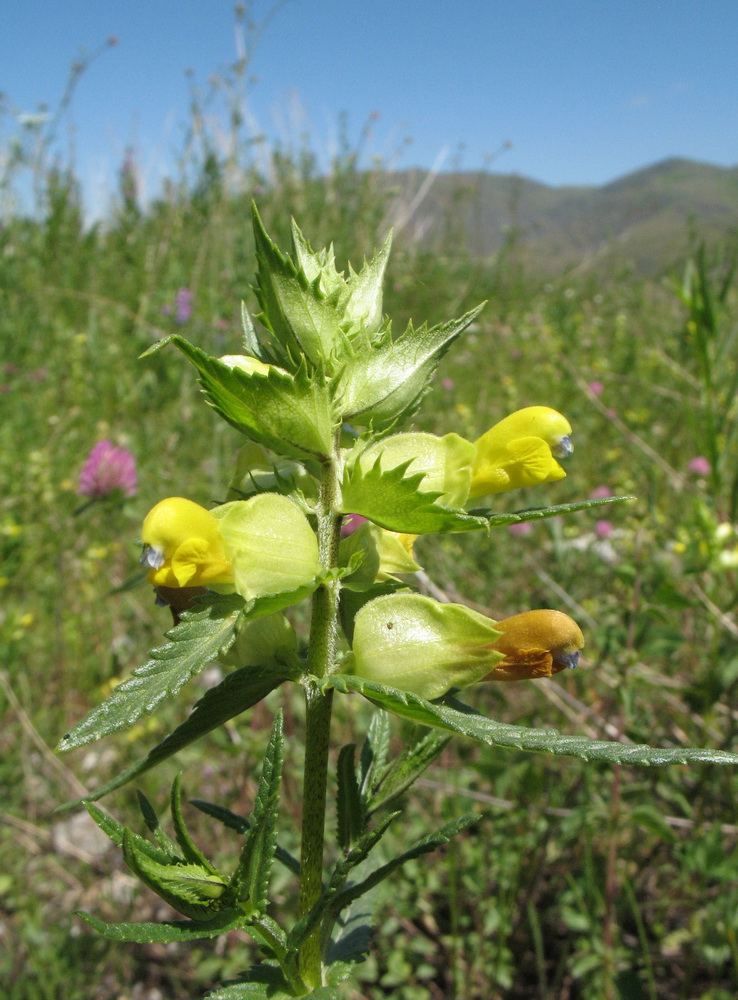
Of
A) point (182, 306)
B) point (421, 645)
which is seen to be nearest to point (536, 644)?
point (421, 645)

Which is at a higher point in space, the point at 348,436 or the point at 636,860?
the point at 348,436

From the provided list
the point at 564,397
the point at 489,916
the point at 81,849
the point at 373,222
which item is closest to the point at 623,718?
the point at 489,916

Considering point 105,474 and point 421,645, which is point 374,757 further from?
point 105,474

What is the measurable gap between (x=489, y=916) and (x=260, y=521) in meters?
1.68

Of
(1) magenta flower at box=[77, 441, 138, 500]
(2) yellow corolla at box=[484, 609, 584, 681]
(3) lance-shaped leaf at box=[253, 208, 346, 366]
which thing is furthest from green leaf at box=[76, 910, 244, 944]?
(1) magenta flower at box=[77, 441, 138, 500]

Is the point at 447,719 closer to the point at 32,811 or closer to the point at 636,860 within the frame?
the point at 636,860

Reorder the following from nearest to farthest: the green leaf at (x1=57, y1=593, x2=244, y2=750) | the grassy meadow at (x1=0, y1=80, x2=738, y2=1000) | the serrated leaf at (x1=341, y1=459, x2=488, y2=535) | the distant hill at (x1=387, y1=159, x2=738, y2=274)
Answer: the green leaf at (x1=57, y1=593, x2=244, y2=750) → the serrated leaf at (x1=341, y1=459, x2=488, y2=535) → the grassy meadow at (x1=0, y1=80, x2=738, y2=1000) → the distant hill at (x1=387, y1=159, x2=738, y2=274)

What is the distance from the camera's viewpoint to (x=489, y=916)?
1925 mm

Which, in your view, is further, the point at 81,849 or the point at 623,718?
the point at 81,849

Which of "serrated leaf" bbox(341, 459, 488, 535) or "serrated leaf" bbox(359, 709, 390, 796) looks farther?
"serrated leaf" bbox(359, 709, 390, 796)

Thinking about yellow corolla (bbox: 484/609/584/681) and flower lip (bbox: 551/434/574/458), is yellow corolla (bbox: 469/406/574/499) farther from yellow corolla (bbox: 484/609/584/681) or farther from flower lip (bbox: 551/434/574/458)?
yellow corolla (bbox: 484/609/584/681)

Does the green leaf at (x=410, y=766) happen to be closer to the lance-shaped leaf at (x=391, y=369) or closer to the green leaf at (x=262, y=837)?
the green leaf at (x=262, y=837)

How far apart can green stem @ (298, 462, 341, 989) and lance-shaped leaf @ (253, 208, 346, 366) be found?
222 mm

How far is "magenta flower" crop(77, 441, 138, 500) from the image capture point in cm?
244
